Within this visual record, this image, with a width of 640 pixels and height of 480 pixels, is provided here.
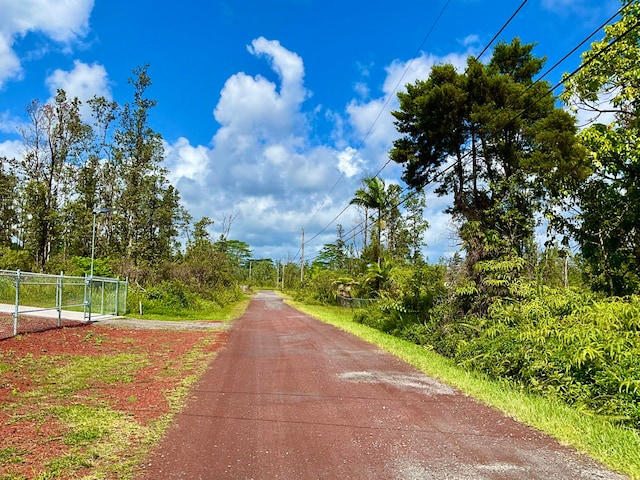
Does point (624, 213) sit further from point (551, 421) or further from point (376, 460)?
point (376, 460)

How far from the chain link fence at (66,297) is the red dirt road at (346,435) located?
1080cm

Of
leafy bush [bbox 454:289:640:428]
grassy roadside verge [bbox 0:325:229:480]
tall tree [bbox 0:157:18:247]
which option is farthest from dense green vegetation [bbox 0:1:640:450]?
tall tree [bbox 0:157:18:247]

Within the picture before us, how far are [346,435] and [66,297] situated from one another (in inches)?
679

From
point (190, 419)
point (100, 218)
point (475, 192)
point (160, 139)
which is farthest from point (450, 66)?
point (100, 218)

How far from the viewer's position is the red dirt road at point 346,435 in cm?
414

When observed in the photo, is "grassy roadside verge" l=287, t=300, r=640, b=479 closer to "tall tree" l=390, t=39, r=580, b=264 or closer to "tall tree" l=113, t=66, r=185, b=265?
"tall tree" l=390, t=39, r=580, b=264

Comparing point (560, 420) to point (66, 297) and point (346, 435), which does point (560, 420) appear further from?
point (66, 297)

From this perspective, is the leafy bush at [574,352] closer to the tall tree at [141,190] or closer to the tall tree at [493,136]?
the tall tree at [493,136]

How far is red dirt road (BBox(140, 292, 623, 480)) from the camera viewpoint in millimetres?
4137

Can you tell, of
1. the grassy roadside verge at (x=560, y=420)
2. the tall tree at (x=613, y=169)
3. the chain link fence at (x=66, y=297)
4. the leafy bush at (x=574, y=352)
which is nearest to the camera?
the grassy roadside verge at (x=560, y=420)

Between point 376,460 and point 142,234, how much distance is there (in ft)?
113

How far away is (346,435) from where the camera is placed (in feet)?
16.8

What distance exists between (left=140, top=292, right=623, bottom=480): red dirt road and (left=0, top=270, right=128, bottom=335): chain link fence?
35.4ft

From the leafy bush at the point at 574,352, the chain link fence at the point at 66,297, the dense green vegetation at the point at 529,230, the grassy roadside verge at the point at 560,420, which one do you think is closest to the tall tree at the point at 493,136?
the dense green vegetation at the point at 529,230
